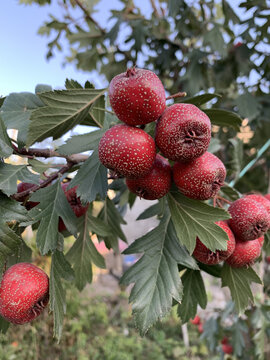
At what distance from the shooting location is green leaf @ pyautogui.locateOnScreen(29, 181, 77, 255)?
22.8 inches

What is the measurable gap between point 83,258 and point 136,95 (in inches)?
21.9

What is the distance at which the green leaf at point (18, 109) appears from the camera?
0.69 m

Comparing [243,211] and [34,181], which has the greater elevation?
[34,181]

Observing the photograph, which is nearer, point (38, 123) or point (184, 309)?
point (38, 123)

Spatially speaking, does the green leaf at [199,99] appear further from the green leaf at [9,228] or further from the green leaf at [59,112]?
the green leaf at [9,228]

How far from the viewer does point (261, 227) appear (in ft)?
2.22

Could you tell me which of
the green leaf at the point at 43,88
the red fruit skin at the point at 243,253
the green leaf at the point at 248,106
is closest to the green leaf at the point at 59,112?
the green leaf at the point at 43,88

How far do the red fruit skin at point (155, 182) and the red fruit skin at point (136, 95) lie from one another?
10 centimetres

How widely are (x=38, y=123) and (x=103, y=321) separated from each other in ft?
12.1

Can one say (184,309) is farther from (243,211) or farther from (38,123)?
(38,123)

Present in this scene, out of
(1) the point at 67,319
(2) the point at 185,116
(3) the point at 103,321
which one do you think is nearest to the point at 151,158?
(2) the point at 185,116

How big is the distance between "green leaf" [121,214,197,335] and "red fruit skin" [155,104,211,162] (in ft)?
0.88

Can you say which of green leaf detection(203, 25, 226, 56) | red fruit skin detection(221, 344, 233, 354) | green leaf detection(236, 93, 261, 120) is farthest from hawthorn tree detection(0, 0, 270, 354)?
red fruit skin detection(221, 344, 233, 354)

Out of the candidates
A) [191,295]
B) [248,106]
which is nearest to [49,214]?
[191,295]
